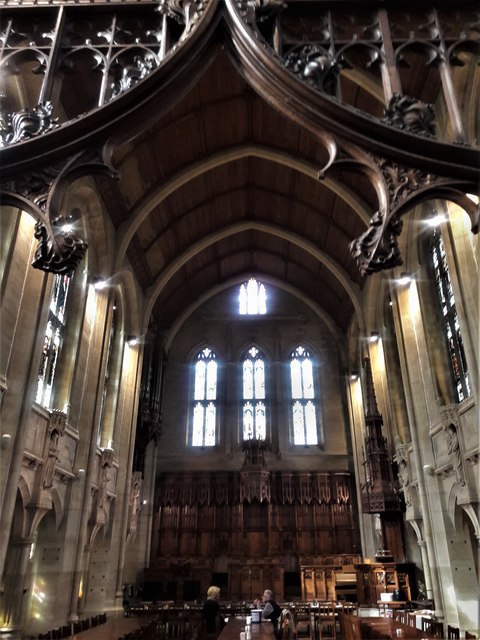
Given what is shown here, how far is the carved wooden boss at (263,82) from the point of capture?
3.60m

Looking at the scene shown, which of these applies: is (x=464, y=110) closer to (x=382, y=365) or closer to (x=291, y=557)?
(x=382, y=365)

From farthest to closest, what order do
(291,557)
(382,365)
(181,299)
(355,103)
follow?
1. (181,299)
2. (291,557)
3. (382,365)
4. (355,103)

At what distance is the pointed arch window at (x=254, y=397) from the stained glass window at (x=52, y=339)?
10208 mm

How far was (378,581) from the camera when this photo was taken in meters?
13.1

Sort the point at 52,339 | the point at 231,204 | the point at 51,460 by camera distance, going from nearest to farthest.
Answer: the point at 51,460 < the point at 52,339 < the point at 231,204

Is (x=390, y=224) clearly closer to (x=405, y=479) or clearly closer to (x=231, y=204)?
(x=405, y=479)

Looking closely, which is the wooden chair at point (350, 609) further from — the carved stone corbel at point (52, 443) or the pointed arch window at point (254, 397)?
the pointed arch window at point (254, 397)

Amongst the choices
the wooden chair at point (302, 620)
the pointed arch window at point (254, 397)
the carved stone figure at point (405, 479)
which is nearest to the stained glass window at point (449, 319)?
the carved stone figure at point (405, 479)

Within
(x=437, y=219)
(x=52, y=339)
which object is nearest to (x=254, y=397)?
(x=52, y=339)

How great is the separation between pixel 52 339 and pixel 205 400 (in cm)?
1053

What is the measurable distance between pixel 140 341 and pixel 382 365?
8243 mm

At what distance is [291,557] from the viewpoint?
18375 millimetres

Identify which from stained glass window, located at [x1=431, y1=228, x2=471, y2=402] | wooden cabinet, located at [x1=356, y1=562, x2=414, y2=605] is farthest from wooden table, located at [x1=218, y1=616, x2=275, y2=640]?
wooden cabinet, located at [x1=356, y1=562, x2=414, y2=605]

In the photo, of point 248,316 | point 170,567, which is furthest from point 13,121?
point 248,316
